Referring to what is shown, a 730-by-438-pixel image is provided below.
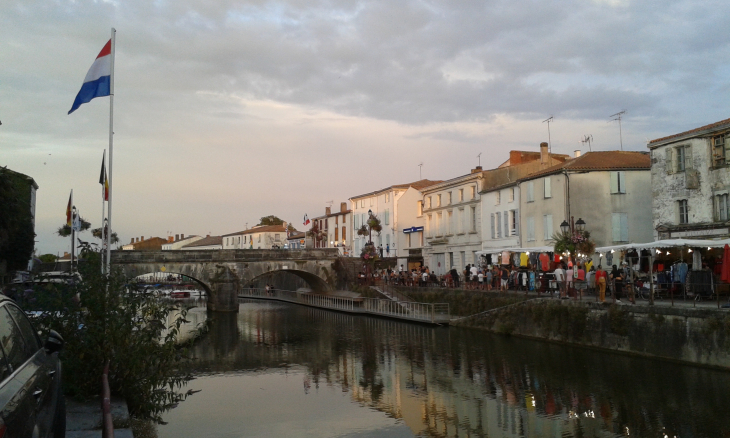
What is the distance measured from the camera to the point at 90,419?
837 cm

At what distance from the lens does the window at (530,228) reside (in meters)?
39.3

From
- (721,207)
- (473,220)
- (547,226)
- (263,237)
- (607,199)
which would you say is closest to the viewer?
(721,207)

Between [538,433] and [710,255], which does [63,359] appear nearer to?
[538,433]

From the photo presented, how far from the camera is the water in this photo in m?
13.5

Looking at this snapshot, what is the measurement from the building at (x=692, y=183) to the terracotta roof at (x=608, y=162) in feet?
17.0

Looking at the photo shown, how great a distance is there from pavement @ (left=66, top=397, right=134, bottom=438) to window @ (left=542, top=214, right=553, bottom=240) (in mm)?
31579

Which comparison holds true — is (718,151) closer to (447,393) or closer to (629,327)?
(629,327)

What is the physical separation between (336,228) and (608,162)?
44.2 meters

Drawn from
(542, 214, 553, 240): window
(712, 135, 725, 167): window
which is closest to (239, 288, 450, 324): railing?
(542, 214, 553, 240): window

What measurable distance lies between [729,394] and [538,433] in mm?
5960

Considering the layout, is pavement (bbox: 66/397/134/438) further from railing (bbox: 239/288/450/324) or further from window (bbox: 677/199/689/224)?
window (bbox: 677/199/689/224)

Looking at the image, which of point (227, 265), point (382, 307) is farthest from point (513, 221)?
point (227, 265)

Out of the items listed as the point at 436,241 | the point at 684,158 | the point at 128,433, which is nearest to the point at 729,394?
the point at 128,433

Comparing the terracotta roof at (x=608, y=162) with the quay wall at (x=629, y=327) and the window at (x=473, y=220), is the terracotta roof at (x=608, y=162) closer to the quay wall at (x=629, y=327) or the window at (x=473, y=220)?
the window at (x=473, y=220)
